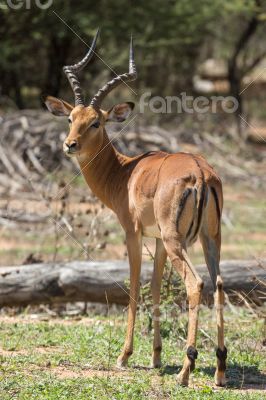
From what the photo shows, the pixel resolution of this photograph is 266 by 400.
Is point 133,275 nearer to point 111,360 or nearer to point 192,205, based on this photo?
point 111,360

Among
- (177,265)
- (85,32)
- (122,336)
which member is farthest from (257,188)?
(177,265)

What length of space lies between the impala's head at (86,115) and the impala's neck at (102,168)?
0.30 ft

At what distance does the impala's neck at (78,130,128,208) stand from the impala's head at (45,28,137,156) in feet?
0.30

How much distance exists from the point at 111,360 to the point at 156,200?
1.31 m

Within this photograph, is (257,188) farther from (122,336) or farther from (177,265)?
(177,265)

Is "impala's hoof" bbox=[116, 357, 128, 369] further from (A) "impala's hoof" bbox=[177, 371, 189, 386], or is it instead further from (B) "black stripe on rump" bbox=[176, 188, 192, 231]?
(B) "black stripe on rump" bbox=[176, 188, 192, 231]

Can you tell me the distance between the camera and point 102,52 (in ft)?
72.0

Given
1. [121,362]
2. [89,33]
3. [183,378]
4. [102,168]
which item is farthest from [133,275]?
[89,33]

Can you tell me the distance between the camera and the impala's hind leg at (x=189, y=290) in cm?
574

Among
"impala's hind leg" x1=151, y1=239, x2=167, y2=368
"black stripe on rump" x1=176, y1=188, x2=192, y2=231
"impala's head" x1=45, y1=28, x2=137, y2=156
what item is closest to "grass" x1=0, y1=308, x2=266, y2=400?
"impala's hind leg" x1=151, y1=239, x2=167, y2=368

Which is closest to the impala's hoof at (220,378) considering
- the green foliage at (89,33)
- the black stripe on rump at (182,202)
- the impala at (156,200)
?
the impala at (156,200)

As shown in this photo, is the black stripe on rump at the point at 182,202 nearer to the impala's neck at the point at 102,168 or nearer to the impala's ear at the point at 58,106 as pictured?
the impala's neck at the point at 102,168

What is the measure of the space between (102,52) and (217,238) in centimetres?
1633

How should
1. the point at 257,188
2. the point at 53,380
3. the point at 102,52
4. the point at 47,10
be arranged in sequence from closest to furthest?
the point at 53,380 → the point at 257,188 → the point at 47,10 → the point at 102,52
